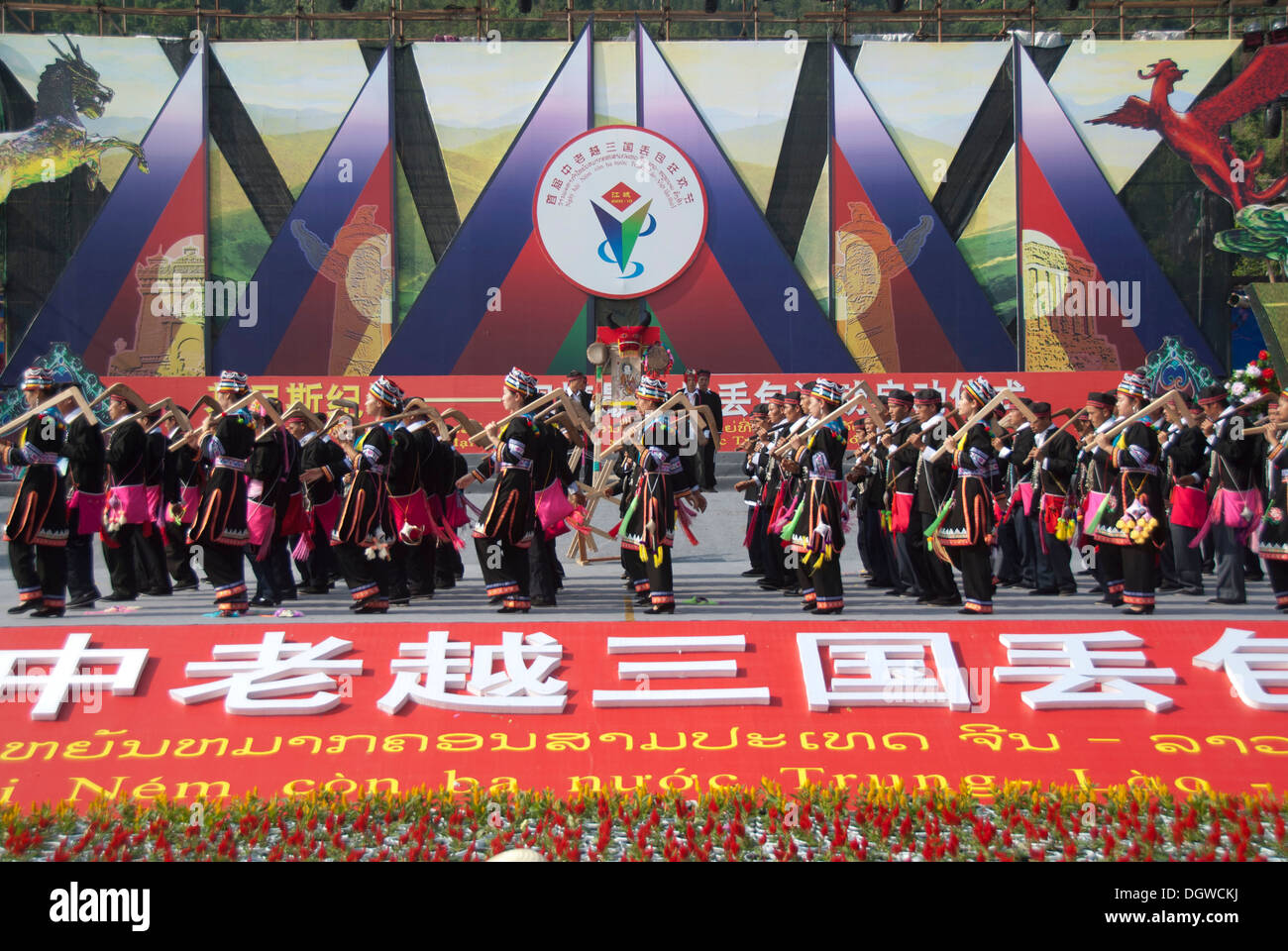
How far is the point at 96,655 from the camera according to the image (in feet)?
20.8

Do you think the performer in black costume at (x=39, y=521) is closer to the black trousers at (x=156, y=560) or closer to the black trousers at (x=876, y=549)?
the black trousers at (x=156, y=560)

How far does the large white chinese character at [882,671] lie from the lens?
6.14 m

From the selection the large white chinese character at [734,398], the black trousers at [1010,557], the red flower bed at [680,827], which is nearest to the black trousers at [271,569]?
the red flower bed at [680,827]

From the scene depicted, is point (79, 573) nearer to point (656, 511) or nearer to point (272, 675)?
point (272, 675)

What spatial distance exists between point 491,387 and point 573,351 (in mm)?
1278

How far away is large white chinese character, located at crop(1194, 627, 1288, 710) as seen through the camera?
6.11m

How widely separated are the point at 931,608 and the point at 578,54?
10387 millimetres

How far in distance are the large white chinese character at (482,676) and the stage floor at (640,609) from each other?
56 centimetres

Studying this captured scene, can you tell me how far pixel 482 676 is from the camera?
20.7 ft

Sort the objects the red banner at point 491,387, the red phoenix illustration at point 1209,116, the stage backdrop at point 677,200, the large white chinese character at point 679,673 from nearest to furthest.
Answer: the large white chinese character at point 679,673 < the red banner at point 491,387 < the stage backdrop at point 677,200 < the red phoenix illustration at point 1209,116

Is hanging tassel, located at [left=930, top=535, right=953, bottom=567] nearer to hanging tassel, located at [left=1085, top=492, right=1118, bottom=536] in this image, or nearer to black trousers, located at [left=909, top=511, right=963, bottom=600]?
black trousers, located at [left=909, top=511, right=963, bottom=600]

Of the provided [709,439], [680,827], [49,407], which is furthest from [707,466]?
[680,827]

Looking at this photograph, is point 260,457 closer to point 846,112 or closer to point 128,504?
point 128,504

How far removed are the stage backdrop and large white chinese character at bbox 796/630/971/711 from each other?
9.47 metres
